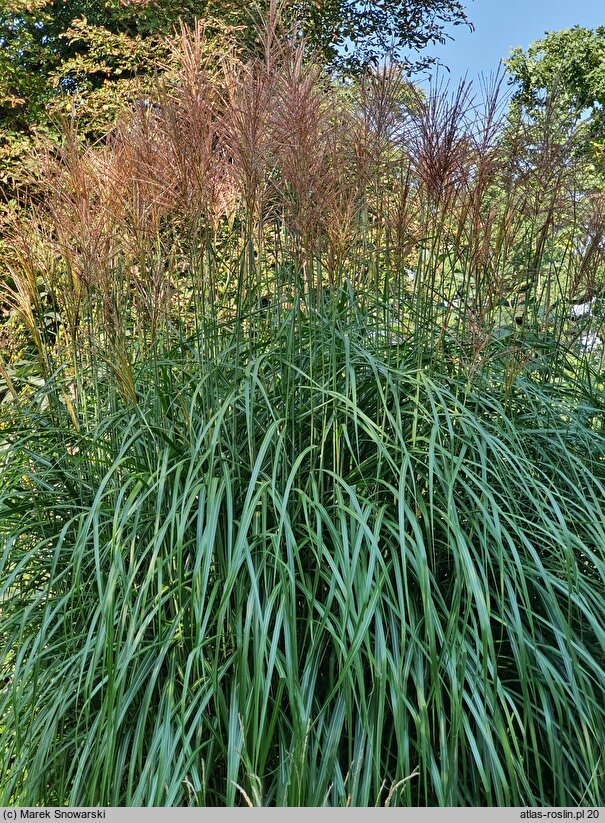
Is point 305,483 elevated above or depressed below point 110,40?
below

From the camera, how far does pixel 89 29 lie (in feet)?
27.7

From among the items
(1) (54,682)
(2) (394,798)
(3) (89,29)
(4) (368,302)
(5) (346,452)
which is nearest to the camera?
(2) (394,798)

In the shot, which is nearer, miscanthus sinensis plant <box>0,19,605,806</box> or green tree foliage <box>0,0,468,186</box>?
miscanthus sinensis plant <box>0,19,605,806</box>

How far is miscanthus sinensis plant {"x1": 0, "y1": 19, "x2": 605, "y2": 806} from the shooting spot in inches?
81.7

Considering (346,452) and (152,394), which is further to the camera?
(152,394)

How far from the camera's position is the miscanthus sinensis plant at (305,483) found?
2.08m

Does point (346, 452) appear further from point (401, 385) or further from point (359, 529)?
point (359, 529)

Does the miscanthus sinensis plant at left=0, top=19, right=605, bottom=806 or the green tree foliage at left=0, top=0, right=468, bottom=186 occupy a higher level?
the green tree foliage at left=0, top=0, right=468, bottom=186

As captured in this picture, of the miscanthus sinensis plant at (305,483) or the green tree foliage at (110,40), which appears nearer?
the miscanthus sinensis plant at (305,483)

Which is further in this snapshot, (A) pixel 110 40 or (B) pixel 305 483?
(A) pixel 110 40

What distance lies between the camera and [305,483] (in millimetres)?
2652

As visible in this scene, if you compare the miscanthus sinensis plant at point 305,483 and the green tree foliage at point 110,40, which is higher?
the green tree foliage at point 110,40

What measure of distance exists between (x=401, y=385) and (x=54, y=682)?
1.53 meters

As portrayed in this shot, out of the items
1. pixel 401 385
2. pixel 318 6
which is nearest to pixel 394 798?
pixel 401 385
